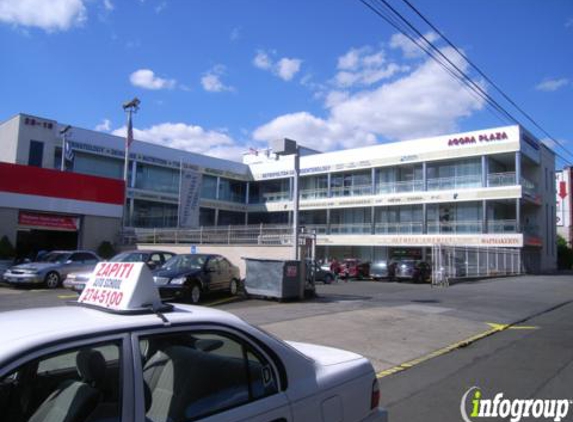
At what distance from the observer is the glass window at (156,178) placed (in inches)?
1966

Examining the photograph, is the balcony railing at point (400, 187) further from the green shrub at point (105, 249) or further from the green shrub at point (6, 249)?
the green shrub at point (6, 249)

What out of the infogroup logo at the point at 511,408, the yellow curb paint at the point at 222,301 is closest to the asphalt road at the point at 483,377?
the infogroup logo at the point at 511,408

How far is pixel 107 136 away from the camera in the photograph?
1832 inches

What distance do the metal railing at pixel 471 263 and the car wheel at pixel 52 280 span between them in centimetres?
1878

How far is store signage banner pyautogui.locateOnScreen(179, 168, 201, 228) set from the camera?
2703 cm

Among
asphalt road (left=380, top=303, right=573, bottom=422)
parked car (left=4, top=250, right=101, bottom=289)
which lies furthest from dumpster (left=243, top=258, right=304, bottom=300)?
asphalt road (left=380, top=303, right=573, bottom=422)

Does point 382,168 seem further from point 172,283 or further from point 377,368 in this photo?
point 377,368

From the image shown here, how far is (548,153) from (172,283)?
45.5 meters

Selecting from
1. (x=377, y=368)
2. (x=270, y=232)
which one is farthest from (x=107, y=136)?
(x=377, y=368)

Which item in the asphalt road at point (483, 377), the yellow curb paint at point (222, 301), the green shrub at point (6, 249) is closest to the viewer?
the asphalt road at point (483, 377)

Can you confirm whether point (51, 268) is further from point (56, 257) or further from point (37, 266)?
point (56, 257)

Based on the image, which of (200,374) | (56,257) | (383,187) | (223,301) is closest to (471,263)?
(383,187)

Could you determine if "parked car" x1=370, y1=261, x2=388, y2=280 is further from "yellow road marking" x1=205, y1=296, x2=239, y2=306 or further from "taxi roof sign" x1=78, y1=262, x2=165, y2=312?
"taxi roof sign" x1=78, y1=262, x2=165, y2=312

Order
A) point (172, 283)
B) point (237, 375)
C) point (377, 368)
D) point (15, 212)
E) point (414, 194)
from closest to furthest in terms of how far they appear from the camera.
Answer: point (237, 375) < point (377, 368) < point (172, 283) < point (15, 212) < point (414, 194)
